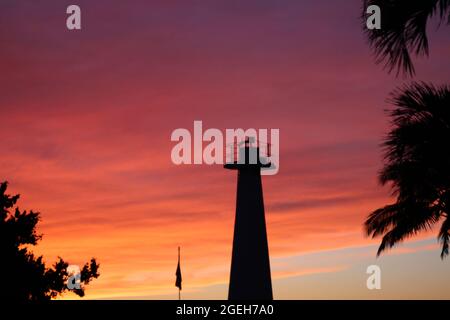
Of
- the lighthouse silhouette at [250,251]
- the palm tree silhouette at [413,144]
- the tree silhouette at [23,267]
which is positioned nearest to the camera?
the palm tree silhouette at [413,144]

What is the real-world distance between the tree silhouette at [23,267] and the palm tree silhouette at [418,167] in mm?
10847

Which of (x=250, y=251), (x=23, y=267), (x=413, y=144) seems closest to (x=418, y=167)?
(x=413, y=144)

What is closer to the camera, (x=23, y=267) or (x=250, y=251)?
(x=23, y=267)

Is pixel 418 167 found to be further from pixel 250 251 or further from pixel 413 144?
pixel 250 251

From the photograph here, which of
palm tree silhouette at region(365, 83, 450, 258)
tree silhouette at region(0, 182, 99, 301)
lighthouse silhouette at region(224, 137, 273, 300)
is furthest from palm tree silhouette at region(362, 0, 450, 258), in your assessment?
lighthouse silhouette at region(224, 137, 273, 300)

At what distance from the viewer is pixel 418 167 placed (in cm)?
1378

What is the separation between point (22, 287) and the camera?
2181cm

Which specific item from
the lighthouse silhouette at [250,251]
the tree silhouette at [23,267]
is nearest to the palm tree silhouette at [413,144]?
the tree silhouette at [23,267]

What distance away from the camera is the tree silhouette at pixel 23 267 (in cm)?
2167

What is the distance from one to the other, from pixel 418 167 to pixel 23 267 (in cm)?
1334

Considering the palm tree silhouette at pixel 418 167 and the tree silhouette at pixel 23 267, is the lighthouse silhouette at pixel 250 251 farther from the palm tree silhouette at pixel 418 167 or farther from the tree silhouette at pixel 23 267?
the palm tree silhouette at pixel 418 167
